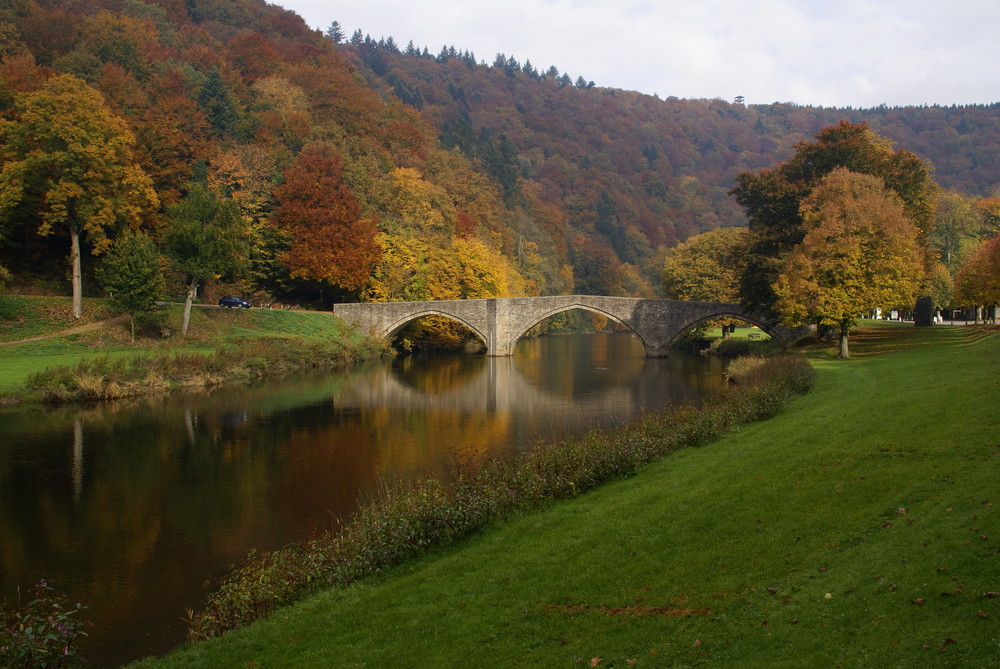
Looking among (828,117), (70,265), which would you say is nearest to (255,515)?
(70,265)

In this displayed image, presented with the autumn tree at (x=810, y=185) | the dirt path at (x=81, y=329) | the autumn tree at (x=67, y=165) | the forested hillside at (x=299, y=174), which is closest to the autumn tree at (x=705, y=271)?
the forested hillside at (x=299, y=174)

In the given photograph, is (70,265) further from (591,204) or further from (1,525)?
(591,204)

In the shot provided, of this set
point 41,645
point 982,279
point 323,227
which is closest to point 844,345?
point 982,279

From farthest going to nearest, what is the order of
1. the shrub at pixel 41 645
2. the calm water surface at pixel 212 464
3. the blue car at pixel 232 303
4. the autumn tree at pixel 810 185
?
the blue car at pixel 232 303
the autumn tree at pixel 810 185
the calm water surface at pixel 212 464
the shrub at pixel 41 645

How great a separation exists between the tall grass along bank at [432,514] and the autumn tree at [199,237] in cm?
2562

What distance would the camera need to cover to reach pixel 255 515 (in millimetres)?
14508

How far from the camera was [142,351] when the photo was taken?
33500 mm

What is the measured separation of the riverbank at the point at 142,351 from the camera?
27438 mm

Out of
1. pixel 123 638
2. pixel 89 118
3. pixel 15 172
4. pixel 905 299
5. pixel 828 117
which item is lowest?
pixel 123 638

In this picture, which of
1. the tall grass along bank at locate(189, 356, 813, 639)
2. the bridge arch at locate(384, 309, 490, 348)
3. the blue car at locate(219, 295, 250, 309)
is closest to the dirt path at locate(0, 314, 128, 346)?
the blue car at locate(219, 295, 250, 309)

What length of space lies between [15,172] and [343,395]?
18.5 meters

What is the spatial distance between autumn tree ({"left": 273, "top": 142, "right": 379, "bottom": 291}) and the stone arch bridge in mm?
2643

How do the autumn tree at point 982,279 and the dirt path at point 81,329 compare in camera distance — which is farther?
the dirt path at point 81,329

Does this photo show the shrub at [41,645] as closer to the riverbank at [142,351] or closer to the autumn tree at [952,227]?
the riverbank at [142,351]
